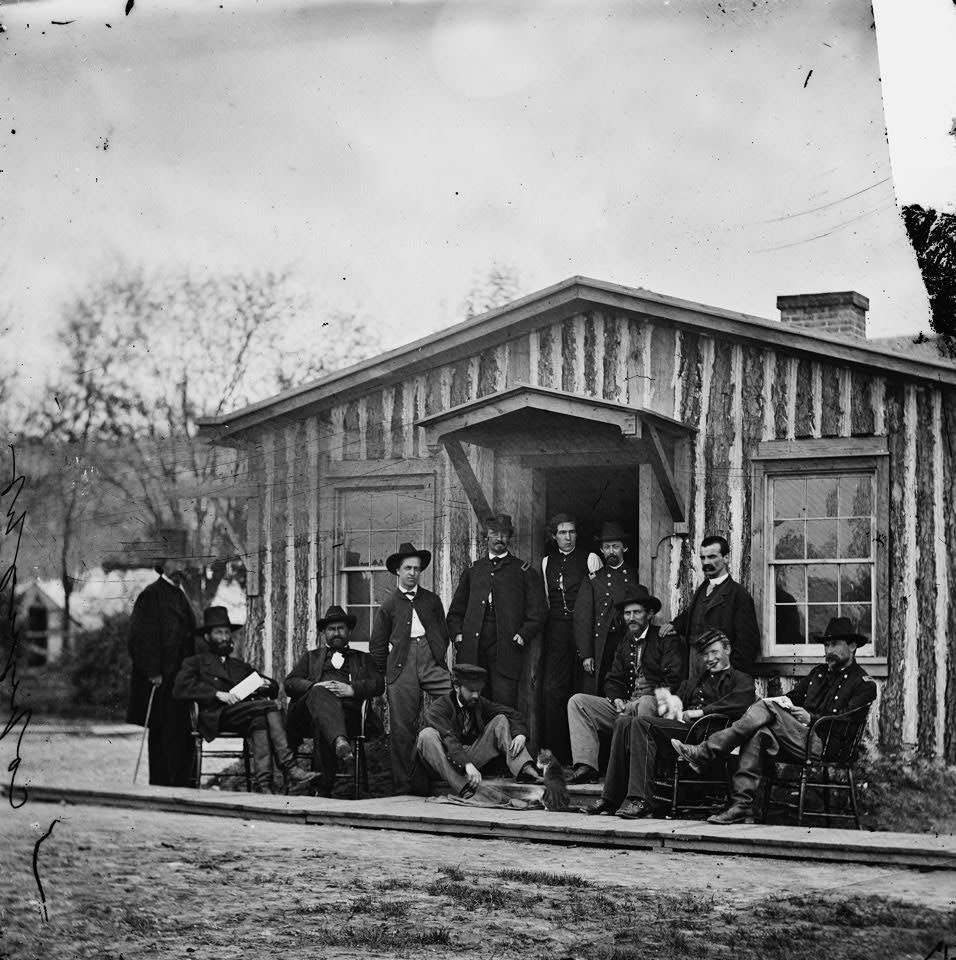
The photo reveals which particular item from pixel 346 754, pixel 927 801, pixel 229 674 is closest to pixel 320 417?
pixel 229 674

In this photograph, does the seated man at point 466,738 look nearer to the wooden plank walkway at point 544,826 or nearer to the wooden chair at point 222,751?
the wooden plank walkway at point 544,826

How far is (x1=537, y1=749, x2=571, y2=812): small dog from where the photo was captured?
835 cm

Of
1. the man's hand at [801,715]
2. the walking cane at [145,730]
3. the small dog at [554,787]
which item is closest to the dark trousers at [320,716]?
the walking cane at [145,730]

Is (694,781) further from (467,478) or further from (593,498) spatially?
(467,478)

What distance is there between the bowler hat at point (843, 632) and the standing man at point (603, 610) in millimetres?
1241

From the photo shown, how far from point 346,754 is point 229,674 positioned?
103 centimetres

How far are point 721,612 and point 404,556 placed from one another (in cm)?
195

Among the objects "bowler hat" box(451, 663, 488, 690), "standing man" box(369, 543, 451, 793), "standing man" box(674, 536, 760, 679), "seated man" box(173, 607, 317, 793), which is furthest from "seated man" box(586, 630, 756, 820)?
"seated man" box(173, 607, 317, 793)

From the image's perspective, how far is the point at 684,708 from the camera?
8.34m

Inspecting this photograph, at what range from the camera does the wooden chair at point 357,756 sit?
8.36 meters

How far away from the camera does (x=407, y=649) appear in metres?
8.17

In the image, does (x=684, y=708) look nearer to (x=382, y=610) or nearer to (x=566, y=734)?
(x=566, y=734)

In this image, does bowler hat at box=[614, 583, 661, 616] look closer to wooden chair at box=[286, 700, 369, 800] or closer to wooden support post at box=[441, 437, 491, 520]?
wooden support post at box=[441, 437, 491, 520]

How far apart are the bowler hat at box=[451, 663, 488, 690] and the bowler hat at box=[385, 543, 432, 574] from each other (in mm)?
1212
